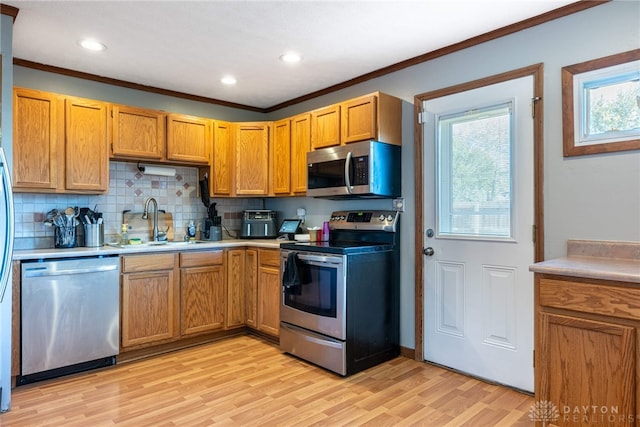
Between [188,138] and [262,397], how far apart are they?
248 cm

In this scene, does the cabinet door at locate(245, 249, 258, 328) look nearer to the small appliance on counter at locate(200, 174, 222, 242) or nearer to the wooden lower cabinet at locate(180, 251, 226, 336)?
the wooden lower cabinet at locate(180, 251, 226, 336)

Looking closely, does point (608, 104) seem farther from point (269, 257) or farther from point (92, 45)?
point (92, 45)

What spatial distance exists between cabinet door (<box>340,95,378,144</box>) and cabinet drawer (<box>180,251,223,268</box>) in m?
1.56

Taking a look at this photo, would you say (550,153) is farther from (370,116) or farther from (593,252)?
(370,116)

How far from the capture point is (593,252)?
219 cm

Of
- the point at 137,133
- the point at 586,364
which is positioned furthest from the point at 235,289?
the point at 586,364

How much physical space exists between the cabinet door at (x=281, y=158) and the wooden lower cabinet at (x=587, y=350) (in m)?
2.57

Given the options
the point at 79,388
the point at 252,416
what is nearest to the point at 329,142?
the point at 252,416

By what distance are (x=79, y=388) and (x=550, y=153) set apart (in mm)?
3364

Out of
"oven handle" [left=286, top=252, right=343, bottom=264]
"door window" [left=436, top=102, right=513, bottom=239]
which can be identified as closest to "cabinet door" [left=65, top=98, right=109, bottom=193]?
"oven handle" [left=286, top=252, right=343, bottom=264]

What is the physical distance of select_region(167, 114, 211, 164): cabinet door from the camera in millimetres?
3686

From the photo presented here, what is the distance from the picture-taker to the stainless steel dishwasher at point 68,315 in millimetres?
2650

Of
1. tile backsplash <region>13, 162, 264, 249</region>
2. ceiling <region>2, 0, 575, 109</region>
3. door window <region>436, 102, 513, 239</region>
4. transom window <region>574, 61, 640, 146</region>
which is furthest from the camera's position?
tile backsplash <region>13, 162, 264, 249</region>

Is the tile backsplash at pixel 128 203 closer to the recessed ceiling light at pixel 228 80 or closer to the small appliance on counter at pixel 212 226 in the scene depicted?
the small appliance on counter at pixel 212 226
